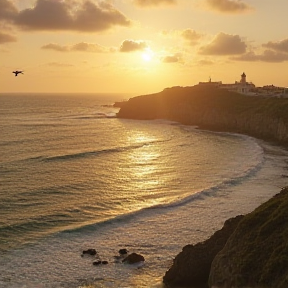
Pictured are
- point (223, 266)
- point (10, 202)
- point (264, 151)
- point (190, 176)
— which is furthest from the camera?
point (264, 151)

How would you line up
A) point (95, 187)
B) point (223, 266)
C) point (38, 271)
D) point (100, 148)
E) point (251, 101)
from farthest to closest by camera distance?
1. point (251, 101)
2. point (100, 148)
3. point (95, 187)
4. point (38, 271)
5. point (223, 266)

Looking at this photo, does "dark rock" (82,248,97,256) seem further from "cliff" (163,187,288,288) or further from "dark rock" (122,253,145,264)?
"cliff" (163,187,288,288)

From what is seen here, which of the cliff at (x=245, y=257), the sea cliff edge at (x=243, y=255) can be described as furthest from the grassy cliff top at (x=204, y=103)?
the cliff at (x=245, y=257)

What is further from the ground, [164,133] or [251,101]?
[251,101]

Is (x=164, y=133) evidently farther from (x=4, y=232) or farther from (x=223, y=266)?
(x=223, y=266)

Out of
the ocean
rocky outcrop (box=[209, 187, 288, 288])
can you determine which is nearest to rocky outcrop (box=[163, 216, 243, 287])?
the ocean

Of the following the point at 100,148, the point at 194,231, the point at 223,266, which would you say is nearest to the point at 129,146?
the point at 100,148

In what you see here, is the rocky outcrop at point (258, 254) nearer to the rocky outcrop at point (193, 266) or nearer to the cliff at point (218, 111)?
the rocky outcrop at point (193, 266)
